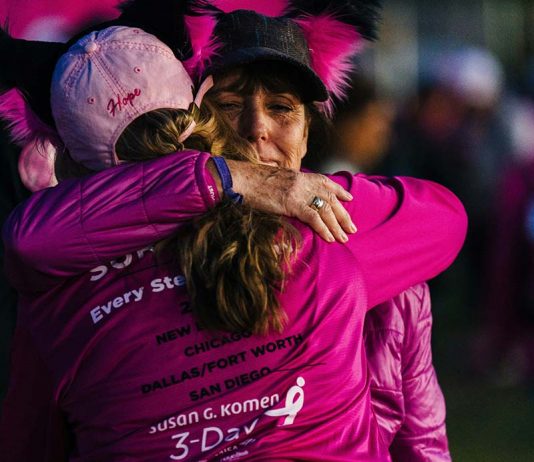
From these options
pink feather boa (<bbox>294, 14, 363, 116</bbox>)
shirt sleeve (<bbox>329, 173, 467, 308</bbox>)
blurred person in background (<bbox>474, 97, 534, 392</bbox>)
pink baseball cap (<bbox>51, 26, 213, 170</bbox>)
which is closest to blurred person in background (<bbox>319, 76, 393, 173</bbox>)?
blurred person in background (<bbox>474, 97, 534, 392</bbox>)

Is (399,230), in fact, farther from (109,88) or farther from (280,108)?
(280,108)

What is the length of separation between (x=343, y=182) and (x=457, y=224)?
328 millimetres

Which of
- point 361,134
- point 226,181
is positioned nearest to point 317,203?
point 226,181

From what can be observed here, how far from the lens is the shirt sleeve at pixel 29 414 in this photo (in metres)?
2.09

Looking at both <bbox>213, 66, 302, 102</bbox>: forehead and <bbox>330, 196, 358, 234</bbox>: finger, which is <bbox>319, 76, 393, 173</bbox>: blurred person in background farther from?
<bbox>330, 196, 358, 234</bbox>: finger

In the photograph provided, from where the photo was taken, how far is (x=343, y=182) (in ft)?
7.14

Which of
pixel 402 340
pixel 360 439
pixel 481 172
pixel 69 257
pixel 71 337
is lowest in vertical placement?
pixel 481 172

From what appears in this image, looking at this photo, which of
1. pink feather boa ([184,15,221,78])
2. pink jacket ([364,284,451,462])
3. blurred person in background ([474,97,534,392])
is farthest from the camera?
blurred person in background ([474,97,534,392])

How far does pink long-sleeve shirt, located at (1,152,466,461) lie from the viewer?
1.93m

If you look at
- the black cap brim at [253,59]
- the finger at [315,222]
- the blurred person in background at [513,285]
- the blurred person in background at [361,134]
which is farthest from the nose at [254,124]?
the blurred person in background at [513,285]

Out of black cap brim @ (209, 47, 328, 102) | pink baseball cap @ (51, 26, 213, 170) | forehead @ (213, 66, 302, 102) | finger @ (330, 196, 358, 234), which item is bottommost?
forehead @ (213, 66, 302, 102)

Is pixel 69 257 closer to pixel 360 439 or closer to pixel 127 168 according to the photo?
pixel 127 168

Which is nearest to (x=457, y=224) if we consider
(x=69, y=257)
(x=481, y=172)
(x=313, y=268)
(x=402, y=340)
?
(x=402, y=340)

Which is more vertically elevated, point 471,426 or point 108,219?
point 108,219
